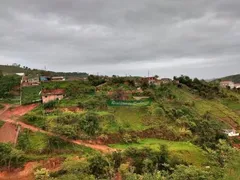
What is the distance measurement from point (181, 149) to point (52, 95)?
1836cm

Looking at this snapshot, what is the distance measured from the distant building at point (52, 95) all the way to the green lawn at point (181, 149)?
1282 cm

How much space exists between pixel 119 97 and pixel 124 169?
17.0 metres

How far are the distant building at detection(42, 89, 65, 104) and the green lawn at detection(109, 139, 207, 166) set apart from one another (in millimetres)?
12815

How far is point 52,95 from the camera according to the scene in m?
37.1

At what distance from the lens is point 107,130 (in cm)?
2891

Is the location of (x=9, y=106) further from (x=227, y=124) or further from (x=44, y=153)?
(x=227, y=124)

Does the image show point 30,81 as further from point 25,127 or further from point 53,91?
point 25,127

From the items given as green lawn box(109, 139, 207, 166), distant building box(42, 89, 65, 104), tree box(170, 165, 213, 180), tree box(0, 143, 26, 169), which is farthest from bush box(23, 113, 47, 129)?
tree box(170, 165, 213, 180)

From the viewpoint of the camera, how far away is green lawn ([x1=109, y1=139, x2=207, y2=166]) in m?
25.7

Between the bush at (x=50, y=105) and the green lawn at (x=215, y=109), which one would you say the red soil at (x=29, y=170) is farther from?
the green lawn at (x=215, y=109)

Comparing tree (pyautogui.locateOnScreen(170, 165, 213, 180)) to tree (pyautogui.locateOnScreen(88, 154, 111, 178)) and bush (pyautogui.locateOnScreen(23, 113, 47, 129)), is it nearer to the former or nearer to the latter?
tree (pyautogui.locateOnScreen(88, 154, 111, 178))

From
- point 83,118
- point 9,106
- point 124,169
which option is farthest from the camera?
point 9,106

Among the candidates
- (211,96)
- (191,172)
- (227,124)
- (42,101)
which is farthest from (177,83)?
(191,172)

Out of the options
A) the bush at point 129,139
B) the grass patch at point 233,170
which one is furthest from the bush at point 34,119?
the grass patch at point 233,170
